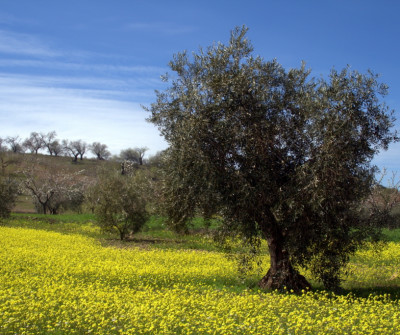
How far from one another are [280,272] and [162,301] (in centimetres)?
468

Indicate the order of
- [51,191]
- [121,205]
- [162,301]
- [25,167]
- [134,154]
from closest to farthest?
[162,301], [121,205], [51,191], [25,167], [134,154]

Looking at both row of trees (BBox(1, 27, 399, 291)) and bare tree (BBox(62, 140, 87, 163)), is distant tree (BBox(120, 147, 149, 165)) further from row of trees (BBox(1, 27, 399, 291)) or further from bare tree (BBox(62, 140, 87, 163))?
row of trees (BBox(1, 27, 399, 291))

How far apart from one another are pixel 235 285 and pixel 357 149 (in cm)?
612

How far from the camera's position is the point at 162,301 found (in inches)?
414

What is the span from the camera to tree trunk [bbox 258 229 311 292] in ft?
43.9

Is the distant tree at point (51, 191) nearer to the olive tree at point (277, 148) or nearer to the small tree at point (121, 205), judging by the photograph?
the small tree at point (121, 205)

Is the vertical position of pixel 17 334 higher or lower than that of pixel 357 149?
lower

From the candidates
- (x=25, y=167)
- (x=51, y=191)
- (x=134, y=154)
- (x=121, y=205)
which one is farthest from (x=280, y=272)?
(x=134, y=154)

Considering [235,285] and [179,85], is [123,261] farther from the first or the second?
[179,85]

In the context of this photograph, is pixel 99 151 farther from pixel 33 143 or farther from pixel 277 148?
pixel 277 148

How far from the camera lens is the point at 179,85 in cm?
1315

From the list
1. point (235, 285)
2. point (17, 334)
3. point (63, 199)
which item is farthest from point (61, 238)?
point (63, 199)

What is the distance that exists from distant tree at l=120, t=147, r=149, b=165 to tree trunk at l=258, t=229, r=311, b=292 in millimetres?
103273

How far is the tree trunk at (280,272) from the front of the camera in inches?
527
